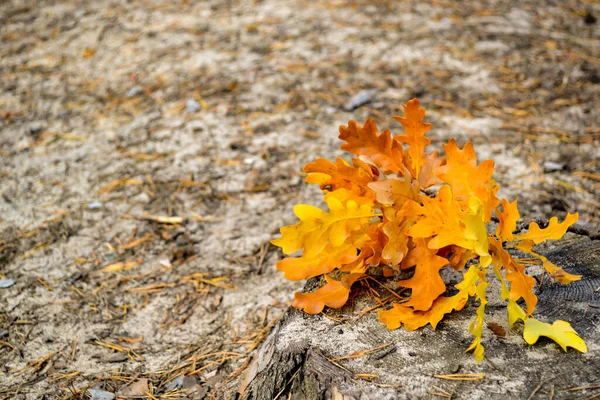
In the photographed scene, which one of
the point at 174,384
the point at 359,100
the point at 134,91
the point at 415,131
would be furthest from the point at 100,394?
the point at 134,91

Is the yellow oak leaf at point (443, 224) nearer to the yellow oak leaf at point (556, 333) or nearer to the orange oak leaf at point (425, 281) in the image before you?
the orange oak leaf at point (425, 281)

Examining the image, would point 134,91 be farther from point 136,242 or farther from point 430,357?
point 430,357

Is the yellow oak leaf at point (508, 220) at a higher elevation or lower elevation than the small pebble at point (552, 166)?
higher

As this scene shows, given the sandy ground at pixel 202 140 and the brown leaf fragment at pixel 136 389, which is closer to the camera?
the brown leaf fragment at pixel 136 389

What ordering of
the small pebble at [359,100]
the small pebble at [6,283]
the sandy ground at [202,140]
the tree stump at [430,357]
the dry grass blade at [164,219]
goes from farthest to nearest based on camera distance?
1. the small pebble at [359,100]
2. the dry grass blade at [164,219]
3. the small pebble at [6,283]
4. the sandy ground at [202,140]
5. the tree stump at [430,357]

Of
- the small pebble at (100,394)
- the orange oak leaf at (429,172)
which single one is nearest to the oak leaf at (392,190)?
the orange oak leaf at (429,172)

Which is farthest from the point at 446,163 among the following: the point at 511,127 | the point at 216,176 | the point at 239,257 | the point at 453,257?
the point at 511,127

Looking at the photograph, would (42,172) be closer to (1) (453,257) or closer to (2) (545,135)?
(1) (453,257)

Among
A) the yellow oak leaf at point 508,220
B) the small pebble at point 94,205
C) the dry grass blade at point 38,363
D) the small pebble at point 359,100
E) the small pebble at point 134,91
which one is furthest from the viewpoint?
the small pebble at point 134,91
